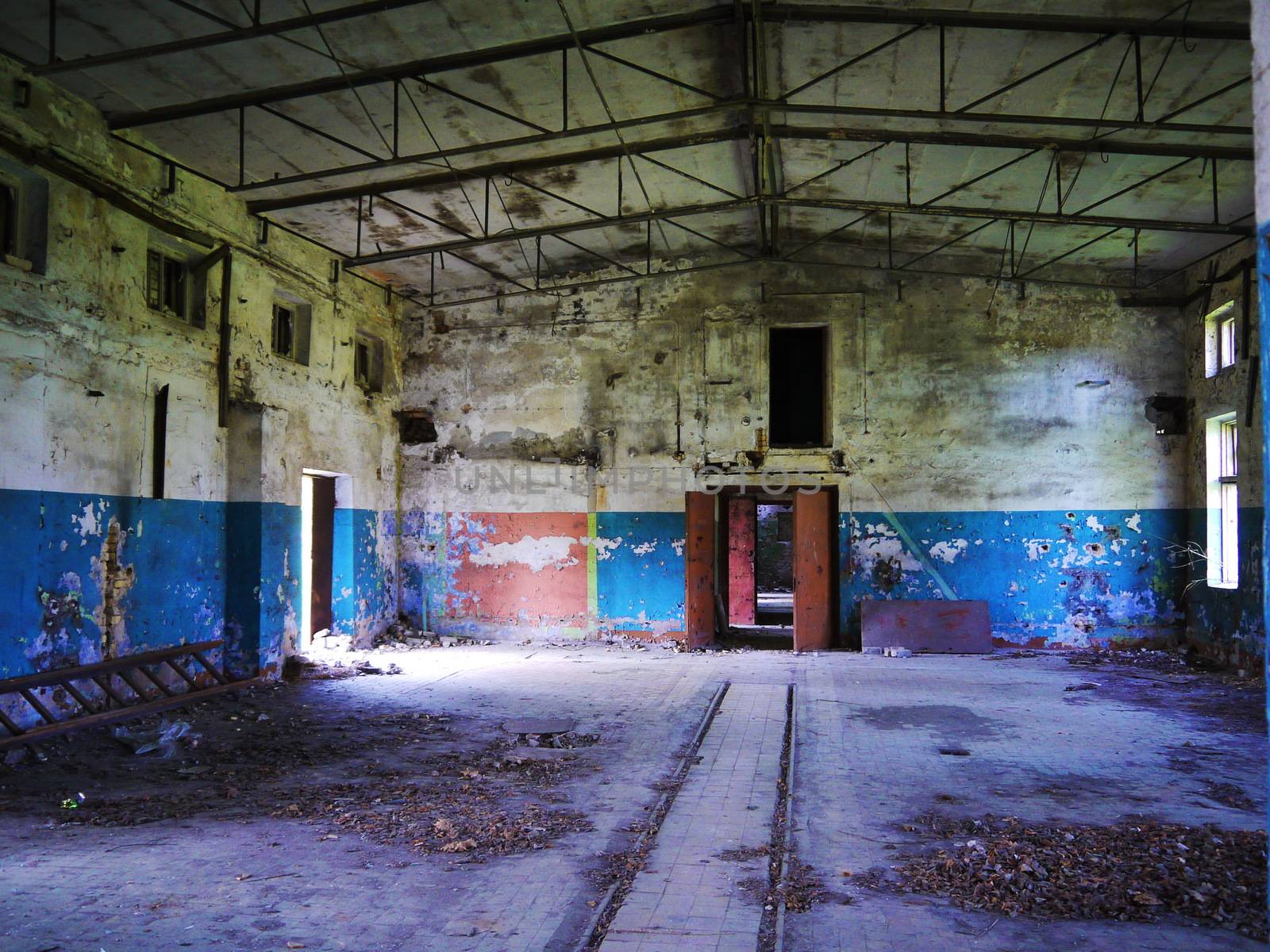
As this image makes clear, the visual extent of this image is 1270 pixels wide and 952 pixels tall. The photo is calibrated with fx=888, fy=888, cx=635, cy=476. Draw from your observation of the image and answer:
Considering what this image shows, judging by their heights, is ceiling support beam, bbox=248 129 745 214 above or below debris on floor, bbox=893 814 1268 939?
above

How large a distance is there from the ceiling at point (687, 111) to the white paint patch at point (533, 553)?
4.26m

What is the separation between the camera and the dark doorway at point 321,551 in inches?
450

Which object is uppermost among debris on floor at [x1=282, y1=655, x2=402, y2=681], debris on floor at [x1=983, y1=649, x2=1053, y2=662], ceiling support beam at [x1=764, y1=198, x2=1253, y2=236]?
ceiling support beam at [x1=764, y1=198, x2=1253, y2=236]

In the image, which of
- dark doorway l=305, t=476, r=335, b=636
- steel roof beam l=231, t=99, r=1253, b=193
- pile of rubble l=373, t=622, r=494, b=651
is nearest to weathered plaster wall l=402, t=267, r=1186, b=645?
pile of rubble l=373, t=622, r=494, b=651

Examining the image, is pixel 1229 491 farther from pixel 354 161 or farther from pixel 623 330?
pixel 354 161

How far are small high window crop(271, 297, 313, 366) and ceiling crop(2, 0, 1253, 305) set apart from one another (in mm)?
883

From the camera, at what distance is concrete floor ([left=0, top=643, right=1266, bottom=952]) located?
358 cm

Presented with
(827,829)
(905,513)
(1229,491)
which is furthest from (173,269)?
(1229,491)

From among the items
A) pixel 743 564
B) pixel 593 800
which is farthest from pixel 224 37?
pixel 743 564

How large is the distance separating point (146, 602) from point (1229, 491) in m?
12.2

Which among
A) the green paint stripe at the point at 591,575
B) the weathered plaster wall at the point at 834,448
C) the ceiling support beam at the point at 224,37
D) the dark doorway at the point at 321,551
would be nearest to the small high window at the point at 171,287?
the ceiling support beam at the point at 224,37

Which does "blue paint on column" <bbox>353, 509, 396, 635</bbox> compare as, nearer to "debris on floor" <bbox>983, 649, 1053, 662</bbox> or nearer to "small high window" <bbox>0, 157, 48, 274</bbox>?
"small high window" <bbox>0, 157, 48, 274</bbox>

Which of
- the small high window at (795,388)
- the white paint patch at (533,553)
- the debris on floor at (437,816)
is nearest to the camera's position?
the debris on floor at (437,816)

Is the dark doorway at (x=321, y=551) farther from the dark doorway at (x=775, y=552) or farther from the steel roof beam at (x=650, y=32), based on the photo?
the dark doorway at (x=775, y=552)
